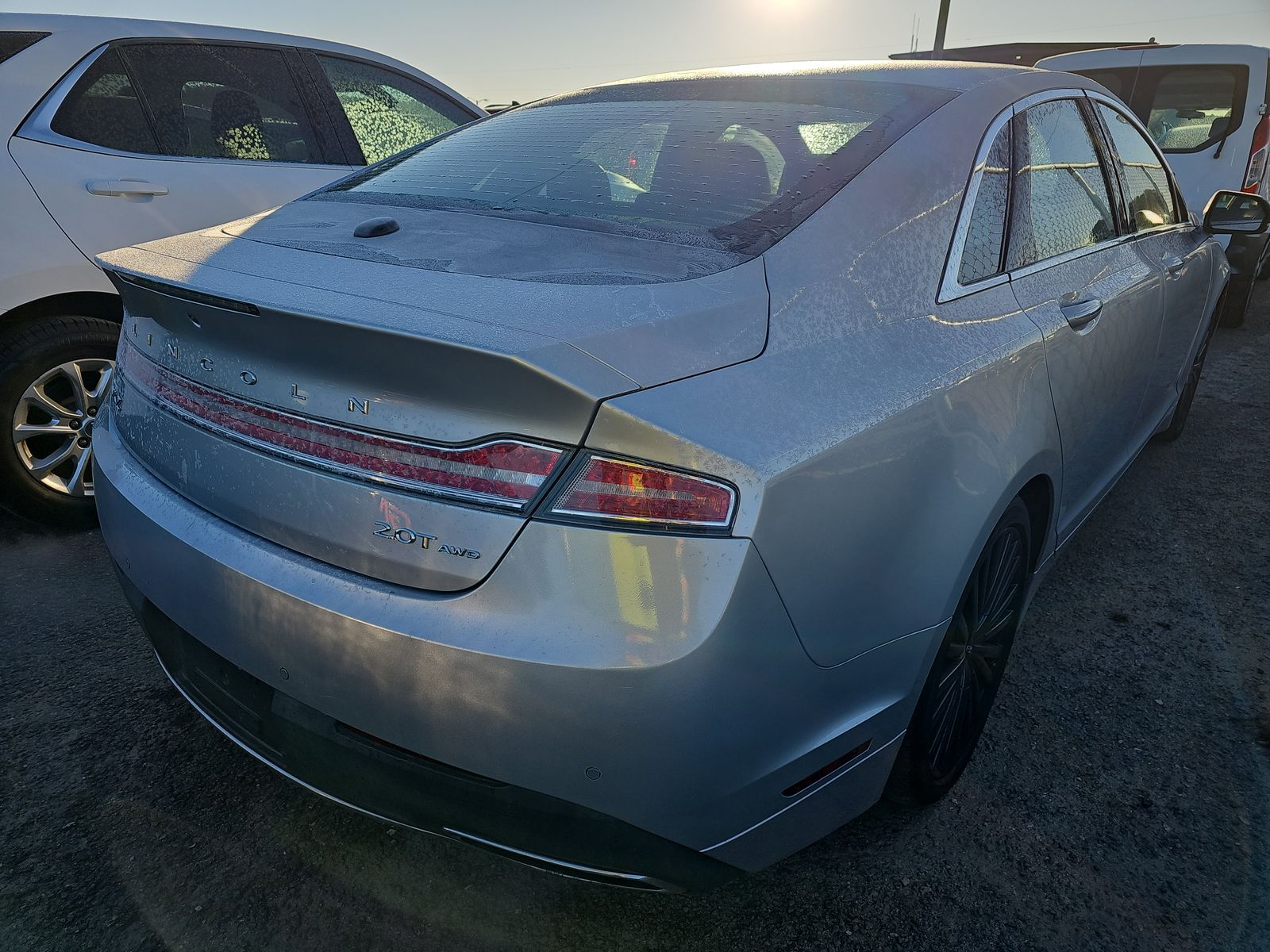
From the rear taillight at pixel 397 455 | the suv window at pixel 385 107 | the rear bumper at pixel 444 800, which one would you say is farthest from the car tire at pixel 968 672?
the suv window at pixel 385 107

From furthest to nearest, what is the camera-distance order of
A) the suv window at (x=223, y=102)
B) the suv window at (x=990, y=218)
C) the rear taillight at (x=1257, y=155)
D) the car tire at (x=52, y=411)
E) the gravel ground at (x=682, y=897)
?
the rear taillight at (x=1257, y=155), the suv window at (x=223, y=102), the car tire at (x=52, y=411), the suv window at (x=990, y=218), the gravel ground at (x=682, y=897)

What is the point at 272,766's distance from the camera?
161cm

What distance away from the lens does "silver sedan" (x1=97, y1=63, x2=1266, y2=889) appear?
48.6 inches

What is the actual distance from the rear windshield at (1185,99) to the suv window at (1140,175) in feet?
14.4

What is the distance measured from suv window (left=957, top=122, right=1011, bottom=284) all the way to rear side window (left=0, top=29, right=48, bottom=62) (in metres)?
3.11

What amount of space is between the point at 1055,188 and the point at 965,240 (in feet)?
2.29

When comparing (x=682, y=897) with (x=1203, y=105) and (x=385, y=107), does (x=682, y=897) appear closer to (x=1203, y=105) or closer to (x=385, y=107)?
(x=385, y=107)

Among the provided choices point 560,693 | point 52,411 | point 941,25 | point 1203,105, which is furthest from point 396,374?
point 941,25

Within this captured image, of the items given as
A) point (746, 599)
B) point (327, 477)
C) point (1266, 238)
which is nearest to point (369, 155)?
point (327, 477)

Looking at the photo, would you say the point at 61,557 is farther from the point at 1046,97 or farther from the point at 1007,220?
the point at 1046,97

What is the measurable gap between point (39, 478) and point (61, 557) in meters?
0.29

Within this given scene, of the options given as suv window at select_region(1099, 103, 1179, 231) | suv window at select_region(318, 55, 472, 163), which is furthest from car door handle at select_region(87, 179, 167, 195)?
suv window at select_region(1099, 103, 1179, 231)

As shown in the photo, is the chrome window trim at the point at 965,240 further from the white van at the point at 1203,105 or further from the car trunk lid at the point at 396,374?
the white van at the point at 1203,105

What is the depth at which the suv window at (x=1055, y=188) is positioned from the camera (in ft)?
7.04
